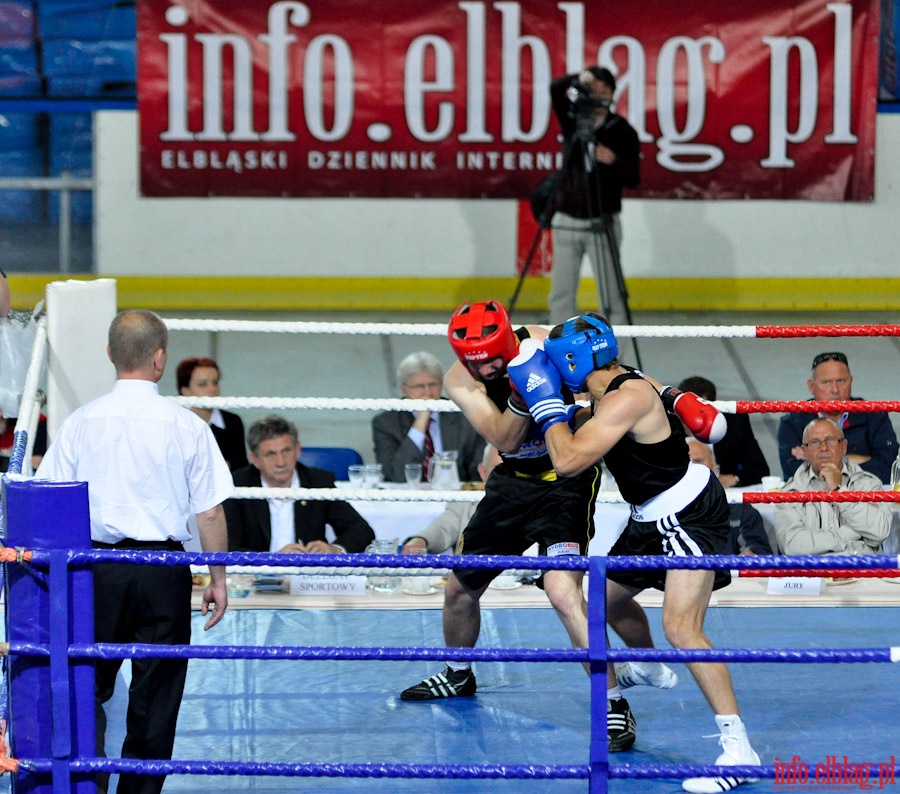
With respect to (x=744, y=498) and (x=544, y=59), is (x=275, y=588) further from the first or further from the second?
(x=544, y=59)

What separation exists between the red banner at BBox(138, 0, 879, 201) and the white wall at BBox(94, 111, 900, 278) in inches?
5.1

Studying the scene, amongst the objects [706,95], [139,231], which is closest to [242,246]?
[139,231]

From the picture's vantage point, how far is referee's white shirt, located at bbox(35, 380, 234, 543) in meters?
3.12

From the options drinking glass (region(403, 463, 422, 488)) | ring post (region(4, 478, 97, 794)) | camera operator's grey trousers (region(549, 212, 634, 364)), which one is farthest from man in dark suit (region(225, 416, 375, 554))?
camera operator's grey trousers (region(549, 212, 634, 364))

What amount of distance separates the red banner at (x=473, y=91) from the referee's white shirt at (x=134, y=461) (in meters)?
6.94

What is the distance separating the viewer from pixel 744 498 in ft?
13.6

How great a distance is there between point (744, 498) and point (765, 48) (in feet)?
21.4

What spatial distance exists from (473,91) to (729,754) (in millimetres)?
7120

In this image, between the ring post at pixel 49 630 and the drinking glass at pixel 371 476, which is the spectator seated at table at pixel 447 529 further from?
the ring post at pixel 49 630

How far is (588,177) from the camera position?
Result: 292 inches

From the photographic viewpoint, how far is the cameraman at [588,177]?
23.2 feet

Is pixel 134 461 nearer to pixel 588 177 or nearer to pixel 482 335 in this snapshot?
pixel 482 335

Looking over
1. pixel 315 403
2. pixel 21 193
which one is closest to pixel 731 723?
pixel 315 403

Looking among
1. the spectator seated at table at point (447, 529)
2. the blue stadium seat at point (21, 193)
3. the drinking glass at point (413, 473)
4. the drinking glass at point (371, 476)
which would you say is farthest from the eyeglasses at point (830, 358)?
the blue stadium seat at point (21, 193)
